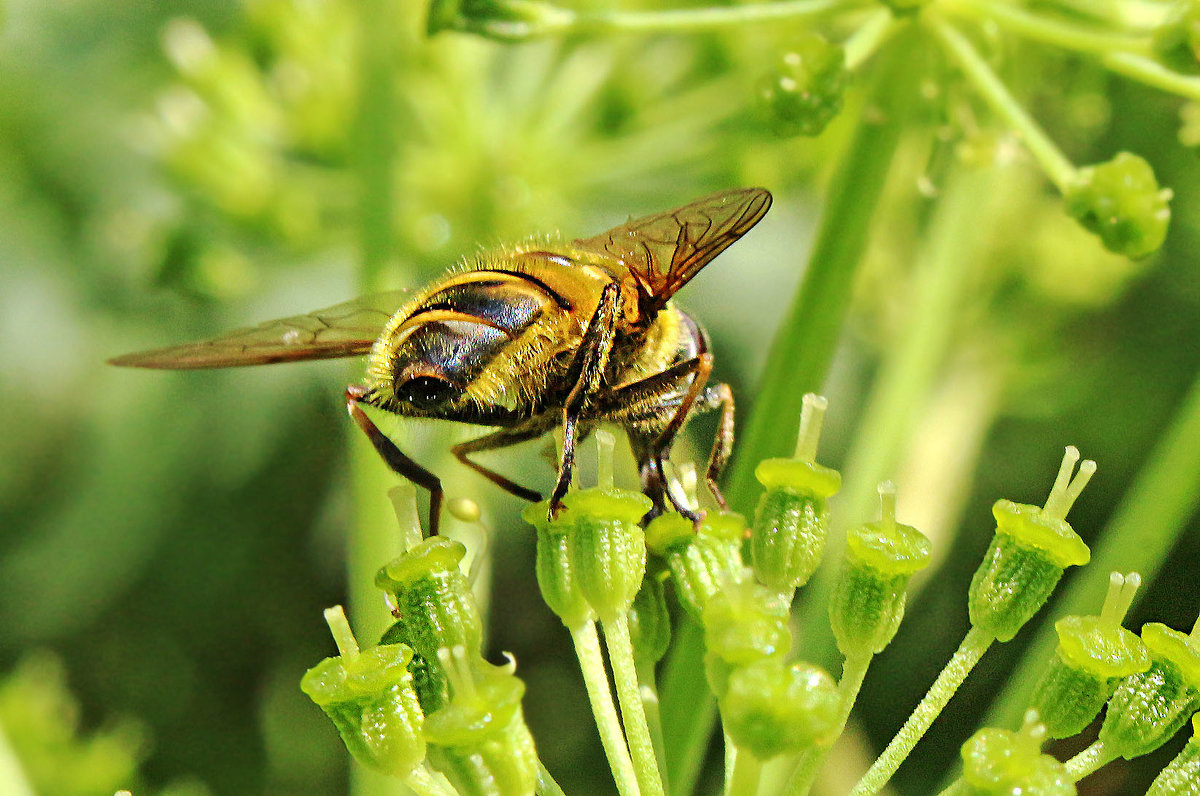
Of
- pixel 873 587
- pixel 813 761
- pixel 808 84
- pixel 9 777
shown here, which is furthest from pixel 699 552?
pixel 9 777

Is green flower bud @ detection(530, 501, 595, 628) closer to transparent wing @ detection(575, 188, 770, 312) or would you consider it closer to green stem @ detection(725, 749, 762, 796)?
green stem @ detection(725, 749, 762, 796)

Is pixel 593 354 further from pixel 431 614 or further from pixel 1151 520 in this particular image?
pixel 1151 520

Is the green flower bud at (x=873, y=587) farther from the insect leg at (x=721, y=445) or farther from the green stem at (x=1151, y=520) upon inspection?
the green stem at (x=1151, y=520)

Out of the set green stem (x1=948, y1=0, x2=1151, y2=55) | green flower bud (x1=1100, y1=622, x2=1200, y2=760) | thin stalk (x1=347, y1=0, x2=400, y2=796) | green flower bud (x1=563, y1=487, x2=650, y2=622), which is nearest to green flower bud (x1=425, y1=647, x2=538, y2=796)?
green flower bud (x1=563, y1=487, x2=650, y2=622)

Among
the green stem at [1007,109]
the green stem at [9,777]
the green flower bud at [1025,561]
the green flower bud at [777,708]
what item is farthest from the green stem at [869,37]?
the green stem at [9,777]

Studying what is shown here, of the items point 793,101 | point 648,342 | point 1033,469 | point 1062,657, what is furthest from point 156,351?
point 1033,469

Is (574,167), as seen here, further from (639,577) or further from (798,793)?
(798,793)
